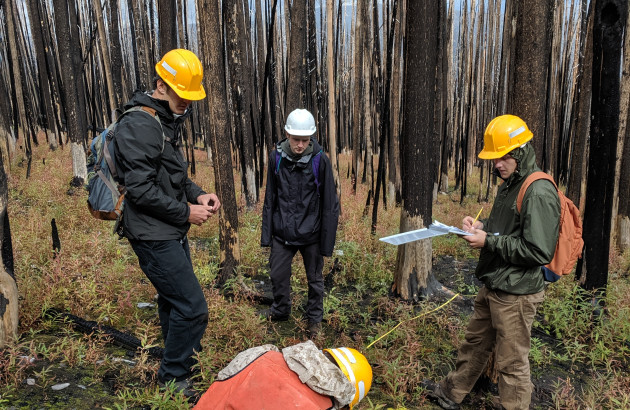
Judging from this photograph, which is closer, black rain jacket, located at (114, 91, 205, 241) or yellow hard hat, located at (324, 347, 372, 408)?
yellow hard hat, located at (324, 347, 372, 408)

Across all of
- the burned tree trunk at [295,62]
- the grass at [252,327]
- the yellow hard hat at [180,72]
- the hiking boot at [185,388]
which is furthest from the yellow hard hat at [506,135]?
the burned tree trunk at [295,62]

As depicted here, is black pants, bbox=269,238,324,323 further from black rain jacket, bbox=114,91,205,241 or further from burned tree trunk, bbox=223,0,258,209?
burned tree trunk, bbox=223,0,258,209

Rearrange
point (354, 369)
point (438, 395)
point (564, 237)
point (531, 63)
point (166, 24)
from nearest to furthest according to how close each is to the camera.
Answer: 1. point (354, 369)
2. point (564, 237)
3. point (438, 395)
4. point (531, 63)
5. point (166, 24)

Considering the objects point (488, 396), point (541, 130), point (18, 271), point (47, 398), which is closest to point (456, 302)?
point (488, 396)

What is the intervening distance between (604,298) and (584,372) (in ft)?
2.46

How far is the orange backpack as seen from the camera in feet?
7.45

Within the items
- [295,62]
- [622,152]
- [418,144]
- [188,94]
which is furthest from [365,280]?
[622,152]

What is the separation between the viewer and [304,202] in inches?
138

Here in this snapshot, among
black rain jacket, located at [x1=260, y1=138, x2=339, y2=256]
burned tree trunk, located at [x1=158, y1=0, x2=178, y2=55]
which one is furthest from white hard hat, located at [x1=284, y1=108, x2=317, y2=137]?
burned tree trunk, located at [x1=158, y1=0, x2=178, y2=55]

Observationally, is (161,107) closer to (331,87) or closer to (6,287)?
(6,287)

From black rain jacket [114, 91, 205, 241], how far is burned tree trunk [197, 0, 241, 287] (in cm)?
169

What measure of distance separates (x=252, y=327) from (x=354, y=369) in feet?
5.50

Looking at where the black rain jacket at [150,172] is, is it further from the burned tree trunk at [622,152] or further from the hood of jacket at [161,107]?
the burned tree trunk at [622,152]

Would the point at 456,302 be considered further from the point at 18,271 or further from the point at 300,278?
the point at 18,271
